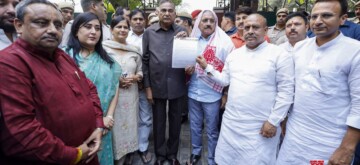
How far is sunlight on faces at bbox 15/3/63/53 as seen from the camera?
141cm

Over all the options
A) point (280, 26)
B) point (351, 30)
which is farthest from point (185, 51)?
point (280, 26)

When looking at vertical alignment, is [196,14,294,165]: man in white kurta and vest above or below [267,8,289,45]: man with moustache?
below

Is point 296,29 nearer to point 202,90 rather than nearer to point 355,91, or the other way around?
point 202,90

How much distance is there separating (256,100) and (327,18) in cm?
91

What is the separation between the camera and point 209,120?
125 inches

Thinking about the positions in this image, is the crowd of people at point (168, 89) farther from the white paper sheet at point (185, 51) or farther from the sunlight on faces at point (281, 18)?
the sunlight on faces at point (281, 18)

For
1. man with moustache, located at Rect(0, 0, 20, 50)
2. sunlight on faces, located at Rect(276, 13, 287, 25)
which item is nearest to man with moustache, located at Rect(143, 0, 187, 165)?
man with moustache, located at Rect(0, 0, 20, 50)

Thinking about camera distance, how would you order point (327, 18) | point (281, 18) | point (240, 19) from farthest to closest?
point (281, 18)
point (240, 19)
point (327, 18)

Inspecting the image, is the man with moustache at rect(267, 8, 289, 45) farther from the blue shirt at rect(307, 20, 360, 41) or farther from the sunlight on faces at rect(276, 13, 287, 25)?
the blue shirt at rect(307, 20, 360, 41)

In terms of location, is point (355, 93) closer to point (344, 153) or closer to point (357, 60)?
point (357, 60)

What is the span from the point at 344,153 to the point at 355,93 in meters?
0.43

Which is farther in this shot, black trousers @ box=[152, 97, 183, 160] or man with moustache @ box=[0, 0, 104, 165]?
black trousers @ box=[152, 97, 183, 160]

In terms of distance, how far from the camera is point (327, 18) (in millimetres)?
1857

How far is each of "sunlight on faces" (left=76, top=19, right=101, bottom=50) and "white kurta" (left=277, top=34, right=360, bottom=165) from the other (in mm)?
1856
